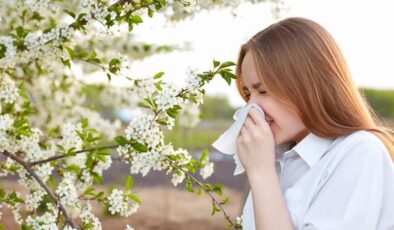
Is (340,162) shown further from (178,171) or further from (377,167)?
(178,171)

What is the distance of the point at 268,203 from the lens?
1.67 m

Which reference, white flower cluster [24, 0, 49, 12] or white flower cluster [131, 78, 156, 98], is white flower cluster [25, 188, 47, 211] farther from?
white flower cluster [24, 0, 49, 12]

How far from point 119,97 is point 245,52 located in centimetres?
300

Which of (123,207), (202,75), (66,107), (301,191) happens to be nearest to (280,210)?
(301,191)

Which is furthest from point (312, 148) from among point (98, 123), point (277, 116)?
point (98, 123)

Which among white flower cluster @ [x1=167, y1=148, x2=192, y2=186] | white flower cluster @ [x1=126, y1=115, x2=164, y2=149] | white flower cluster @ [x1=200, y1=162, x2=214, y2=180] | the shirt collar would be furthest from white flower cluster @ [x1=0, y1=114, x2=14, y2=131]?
the shirt collar

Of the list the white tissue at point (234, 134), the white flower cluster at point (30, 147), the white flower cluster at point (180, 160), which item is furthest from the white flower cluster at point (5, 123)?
the white tissue at point (234, 134)

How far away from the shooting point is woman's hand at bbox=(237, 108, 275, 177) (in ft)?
5.77

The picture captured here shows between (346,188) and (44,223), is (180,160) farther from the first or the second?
(346,188)

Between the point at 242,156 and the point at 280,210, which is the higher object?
the point at 242,156

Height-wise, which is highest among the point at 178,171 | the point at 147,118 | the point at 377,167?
the point at 147,118

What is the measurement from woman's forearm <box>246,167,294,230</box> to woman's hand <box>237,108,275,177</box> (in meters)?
0.02

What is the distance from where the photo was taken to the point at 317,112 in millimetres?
1771

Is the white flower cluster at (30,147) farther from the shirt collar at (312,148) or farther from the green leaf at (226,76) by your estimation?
the shirt collar at (312,148)
